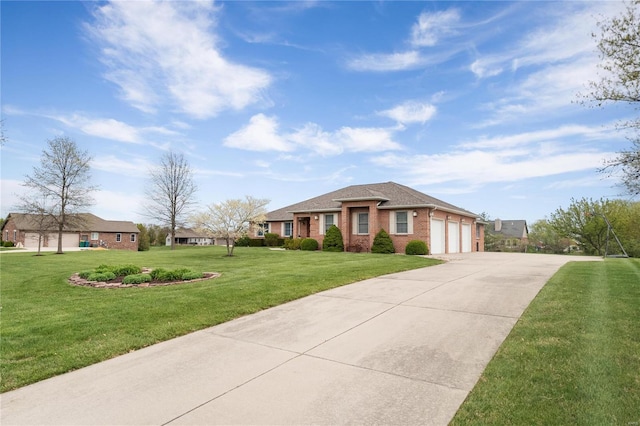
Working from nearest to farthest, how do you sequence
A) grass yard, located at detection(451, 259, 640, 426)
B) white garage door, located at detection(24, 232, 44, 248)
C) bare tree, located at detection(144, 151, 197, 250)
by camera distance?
grass yard, located at detection(451, 259, 640, 426) < bare tree, located at detection(144, 151, 197, 250) < white garage door, located at detection(24, 232, 44, 248)

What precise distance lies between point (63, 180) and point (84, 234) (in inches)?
722

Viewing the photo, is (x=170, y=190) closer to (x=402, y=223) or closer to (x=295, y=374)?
(x=402, y=223)

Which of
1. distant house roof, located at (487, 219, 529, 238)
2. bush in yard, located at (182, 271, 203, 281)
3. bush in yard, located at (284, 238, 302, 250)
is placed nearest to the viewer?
bush in yard, located at (182, 271, 203, 281)

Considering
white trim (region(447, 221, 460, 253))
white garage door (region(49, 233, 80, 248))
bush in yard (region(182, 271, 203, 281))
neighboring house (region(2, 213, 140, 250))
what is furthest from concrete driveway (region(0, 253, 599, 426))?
white garage door (region(49, 233, 80, 248))

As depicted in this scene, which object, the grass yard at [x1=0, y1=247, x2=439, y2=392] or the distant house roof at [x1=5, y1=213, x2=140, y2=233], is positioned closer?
the grass yard at [x1=0, y1=247, x2=439, y2=392]

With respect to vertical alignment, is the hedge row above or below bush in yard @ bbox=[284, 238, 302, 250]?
below

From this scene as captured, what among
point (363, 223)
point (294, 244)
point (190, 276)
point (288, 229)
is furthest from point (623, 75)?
point (288, 229)

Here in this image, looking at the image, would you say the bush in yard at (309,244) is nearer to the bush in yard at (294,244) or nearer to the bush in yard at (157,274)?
the bush in yard at (294,244)

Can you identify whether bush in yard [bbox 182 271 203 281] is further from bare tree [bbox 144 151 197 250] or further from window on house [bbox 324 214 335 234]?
bare tree [bbox 144 151 197 250]

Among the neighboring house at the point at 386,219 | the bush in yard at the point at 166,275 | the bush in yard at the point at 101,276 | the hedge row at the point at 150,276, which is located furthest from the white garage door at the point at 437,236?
the bush in yard at the point at 101,276

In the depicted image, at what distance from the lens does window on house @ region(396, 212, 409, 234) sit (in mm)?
21444

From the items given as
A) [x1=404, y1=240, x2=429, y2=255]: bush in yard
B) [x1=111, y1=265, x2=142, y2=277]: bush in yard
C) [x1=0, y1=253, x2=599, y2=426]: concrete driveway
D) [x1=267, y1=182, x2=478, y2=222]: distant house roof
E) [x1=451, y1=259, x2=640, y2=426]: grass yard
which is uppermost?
[x1=267, y1=182, x2=478, y2=222]: distant house roof

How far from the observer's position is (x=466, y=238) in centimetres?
2700

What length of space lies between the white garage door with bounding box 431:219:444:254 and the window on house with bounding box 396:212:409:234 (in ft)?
5.21
